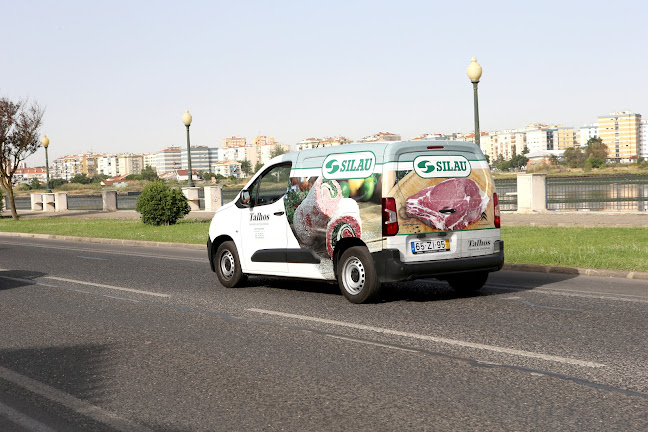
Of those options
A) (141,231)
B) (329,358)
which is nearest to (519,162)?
(141,231)

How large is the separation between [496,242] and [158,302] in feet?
15.0

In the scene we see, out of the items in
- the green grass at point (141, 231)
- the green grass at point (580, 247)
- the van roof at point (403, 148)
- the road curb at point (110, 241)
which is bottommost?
the road curb at point (110, 241)

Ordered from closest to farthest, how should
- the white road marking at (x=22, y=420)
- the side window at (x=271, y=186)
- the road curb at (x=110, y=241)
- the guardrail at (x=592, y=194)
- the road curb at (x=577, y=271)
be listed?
the white road marking at (x=22, y=420)
the side window at (x=271, y=186)
the road curb at (x=577, y=271)
the road curb at (x=110, y=241)
the guardrail at (x=592, y=194)

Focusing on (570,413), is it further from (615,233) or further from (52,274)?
(615,233)

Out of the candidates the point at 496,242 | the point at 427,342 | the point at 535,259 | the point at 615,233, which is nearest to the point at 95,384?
the point at 427,342

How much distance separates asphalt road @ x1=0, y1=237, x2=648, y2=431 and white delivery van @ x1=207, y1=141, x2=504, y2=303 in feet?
1.57

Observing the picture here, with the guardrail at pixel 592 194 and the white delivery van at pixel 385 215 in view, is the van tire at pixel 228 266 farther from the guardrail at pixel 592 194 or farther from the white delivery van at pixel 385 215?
the guardrail at pixel 592 194

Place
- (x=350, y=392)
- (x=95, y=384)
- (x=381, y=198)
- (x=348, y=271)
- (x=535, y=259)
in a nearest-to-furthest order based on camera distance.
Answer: (x=350, y=392)
(x=95, y=384)
(x=381, y=198)
(x=348, y=271)
(x=535, y=259)

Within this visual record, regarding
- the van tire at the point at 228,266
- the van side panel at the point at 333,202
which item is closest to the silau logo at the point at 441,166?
the van side panel at the point at 333,202

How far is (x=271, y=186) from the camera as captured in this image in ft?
35.3

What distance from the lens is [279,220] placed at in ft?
34.4

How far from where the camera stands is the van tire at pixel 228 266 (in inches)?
450

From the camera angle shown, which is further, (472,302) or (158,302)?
(158,302)

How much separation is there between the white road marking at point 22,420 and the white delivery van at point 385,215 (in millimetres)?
4760
